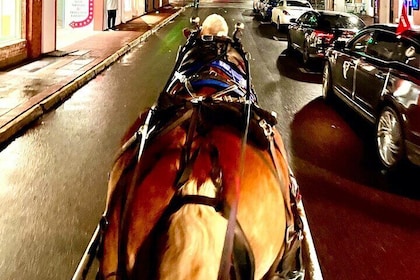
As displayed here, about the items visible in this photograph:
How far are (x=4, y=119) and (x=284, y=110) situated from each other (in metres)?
4.67

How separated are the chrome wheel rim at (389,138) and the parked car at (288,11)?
20.3 meters

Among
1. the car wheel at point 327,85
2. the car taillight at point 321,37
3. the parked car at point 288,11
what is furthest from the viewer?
the parked car at point 288,11

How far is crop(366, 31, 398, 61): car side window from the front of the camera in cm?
787

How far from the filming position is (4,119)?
8.70 meters

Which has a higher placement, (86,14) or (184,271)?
(86,14)

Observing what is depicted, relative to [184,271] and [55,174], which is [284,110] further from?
[184,271]

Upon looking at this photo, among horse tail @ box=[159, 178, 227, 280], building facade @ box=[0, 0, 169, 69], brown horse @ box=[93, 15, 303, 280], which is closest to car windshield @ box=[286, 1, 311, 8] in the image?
building facade @ box=[0, 0, 169, 69]

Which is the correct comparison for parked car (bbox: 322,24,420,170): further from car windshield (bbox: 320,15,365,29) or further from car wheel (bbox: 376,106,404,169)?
car windshield (bbox: 320,15,365,29)

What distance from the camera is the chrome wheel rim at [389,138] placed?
6672mm

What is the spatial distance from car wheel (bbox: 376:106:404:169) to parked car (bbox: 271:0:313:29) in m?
20.3

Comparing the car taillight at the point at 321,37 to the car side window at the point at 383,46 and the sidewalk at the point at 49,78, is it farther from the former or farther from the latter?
the car side window at the point at 383,46

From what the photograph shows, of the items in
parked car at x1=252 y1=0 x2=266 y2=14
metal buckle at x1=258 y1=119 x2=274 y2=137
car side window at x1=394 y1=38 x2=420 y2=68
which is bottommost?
metal buckle at x1=258 y1=119 x2=274 y2=137

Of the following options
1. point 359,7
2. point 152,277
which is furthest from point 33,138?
point 359,7

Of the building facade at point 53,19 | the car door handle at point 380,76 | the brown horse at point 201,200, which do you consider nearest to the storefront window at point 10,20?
the building facade at point 53,19
